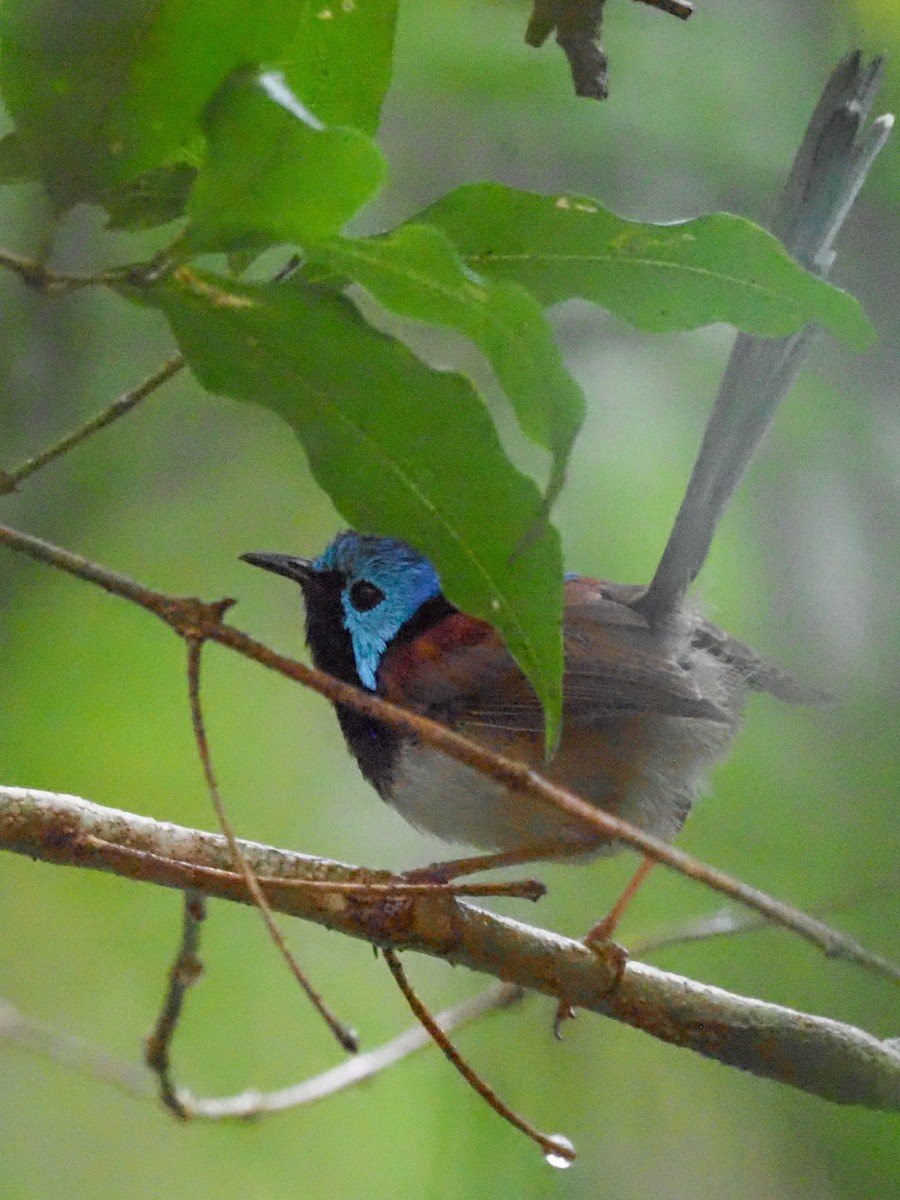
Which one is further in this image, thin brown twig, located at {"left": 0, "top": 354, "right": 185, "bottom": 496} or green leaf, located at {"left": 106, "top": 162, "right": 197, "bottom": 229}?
thin brown twig, located at {"left": 0, "top": 354, "right": 185, "bottom": 496}

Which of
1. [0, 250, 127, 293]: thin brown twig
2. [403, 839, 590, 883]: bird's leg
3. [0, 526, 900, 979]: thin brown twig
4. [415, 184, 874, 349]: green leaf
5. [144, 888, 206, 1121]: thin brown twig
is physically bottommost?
[144, 888, 206, 1121]: thin brown twig

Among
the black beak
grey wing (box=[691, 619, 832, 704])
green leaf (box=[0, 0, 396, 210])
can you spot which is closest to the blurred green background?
grey wing (box=[691, 619, 832, 704])

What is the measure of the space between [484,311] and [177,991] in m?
1.24

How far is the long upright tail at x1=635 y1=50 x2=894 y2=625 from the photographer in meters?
1.35

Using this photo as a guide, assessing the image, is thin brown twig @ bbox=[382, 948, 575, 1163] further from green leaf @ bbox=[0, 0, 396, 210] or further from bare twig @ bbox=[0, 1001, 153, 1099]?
bare twig @ bbox=[0, 1001, 153, 1099]

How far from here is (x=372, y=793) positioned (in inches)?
106

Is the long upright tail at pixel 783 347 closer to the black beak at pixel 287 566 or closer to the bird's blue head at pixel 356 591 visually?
the bird's blue head at pixel 356 591

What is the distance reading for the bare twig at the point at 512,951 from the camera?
4.28 ft

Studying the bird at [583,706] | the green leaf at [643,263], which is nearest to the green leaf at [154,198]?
the green leaf at [643,263]

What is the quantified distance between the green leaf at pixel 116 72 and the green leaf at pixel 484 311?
5.3 inches

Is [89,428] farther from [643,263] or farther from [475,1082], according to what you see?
[475,1082]

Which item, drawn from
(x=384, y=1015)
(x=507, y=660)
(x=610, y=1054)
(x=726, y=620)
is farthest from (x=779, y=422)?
(x=384, y=1015)

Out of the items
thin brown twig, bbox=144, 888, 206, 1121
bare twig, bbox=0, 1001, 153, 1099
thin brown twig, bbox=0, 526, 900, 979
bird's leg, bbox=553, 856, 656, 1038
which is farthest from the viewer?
bare twig, bbox=0, 1001, 153, 1099

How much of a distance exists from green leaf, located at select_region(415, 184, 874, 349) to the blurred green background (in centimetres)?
70
